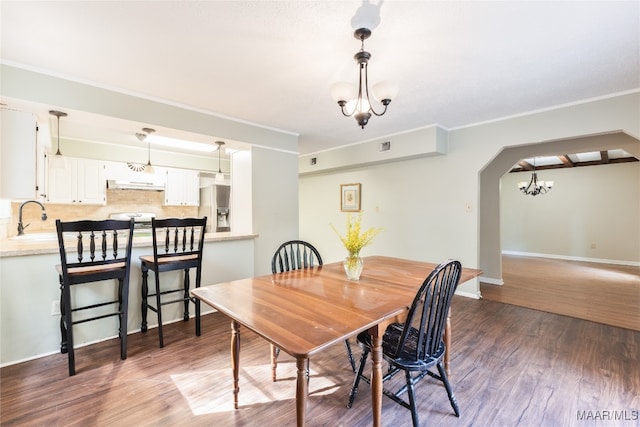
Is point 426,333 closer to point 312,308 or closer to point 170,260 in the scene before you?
point 312,308

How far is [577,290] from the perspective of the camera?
432 centimetres

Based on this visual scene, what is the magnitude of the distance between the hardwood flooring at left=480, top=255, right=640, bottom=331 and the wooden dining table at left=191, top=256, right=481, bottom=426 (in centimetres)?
251

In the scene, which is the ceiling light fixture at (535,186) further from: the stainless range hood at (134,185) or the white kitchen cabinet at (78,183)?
the white kitchen cabinet at (78,183)

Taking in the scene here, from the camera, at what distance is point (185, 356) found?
7.66 ft

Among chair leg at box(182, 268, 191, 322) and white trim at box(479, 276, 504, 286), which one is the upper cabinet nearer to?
chair leg at box(182, 268, 191, 322)

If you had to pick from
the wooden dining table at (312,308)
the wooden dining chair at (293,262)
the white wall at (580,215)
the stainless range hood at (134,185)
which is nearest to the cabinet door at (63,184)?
the stainless range hood at (134,185)

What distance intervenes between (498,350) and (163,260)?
3.14 meters

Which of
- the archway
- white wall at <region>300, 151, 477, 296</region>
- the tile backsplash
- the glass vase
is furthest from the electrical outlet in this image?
the archway

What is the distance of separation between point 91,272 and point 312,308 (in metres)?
1.87

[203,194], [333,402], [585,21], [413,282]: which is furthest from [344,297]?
[203,194]

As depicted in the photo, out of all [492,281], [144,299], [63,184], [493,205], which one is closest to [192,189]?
[63,184]

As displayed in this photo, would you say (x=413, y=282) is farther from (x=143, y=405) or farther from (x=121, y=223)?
(x=121, y=223)

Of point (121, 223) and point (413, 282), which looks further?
point (121, 223)

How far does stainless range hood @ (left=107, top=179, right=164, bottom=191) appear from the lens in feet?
15.4
